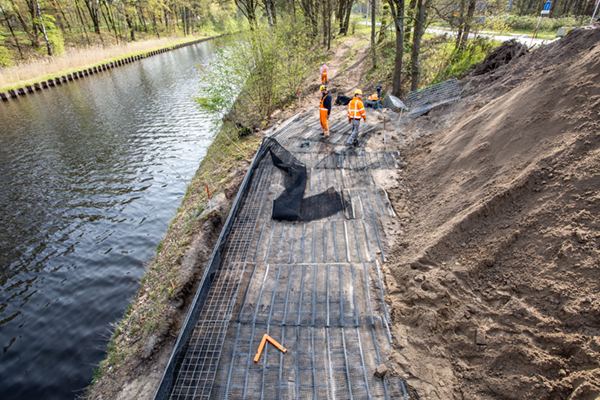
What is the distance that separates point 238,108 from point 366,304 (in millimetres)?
13991

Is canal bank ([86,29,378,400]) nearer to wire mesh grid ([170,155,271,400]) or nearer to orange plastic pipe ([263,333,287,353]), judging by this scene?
wire mesh grid ([170,155,271,400])

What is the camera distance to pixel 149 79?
1111 inches

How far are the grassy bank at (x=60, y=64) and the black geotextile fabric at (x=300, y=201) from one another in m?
26.7

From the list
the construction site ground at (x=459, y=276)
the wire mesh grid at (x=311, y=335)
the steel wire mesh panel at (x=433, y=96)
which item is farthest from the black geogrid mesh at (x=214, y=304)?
the steel wire mesh panel at (x=433, y=96)

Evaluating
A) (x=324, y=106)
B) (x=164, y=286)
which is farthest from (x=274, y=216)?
(x=324, y=106)

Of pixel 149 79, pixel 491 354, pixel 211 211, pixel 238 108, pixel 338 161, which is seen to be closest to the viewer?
pixel 491 354

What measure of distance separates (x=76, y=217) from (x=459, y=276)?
472 inches

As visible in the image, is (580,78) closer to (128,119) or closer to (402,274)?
(402,274)

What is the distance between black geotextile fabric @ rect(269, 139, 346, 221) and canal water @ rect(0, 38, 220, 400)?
4.63 m

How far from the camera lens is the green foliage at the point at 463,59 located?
1255cm

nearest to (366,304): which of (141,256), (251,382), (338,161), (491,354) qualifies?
(491,354)

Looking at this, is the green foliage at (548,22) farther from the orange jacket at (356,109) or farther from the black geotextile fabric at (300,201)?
the black geotextile fabric at (300,201)

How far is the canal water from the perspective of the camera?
6.22 metres

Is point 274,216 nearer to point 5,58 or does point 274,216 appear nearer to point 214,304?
point 214,304
